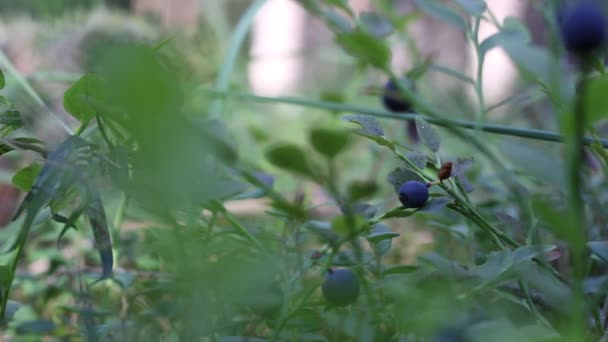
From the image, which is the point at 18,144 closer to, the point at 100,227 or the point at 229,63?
the point at 100,227

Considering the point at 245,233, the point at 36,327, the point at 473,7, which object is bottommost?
the point at 36,327

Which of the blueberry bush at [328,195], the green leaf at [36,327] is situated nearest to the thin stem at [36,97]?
the blueberry bush at [328,195]

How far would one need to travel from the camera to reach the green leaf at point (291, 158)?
20cm

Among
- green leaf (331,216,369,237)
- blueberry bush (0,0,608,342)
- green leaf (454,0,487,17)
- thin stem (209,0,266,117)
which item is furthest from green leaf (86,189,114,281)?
thin stem (209,0,266,117)

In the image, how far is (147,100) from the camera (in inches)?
6.3

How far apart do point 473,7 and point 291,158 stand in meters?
0.24

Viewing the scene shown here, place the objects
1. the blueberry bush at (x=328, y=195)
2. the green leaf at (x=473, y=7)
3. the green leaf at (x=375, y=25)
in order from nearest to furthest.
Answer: the blueberry bush at (x=328, y=195) → the green leaf at (x=473, y=7) → the green leaf at (x=375, y=25)

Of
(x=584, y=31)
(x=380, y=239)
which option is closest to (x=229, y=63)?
(x=380, y=239)

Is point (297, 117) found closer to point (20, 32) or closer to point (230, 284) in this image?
point (20, 32)

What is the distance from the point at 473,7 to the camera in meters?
0.40

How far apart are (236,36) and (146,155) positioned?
0.63 meters

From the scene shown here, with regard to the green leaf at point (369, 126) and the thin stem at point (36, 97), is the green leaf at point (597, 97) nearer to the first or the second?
the green leaf at point (369, 126)

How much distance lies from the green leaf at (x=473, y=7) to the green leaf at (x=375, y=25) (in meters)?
0.11

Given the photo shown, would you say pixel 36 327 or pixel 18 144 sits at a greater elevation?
pixel 18 144
